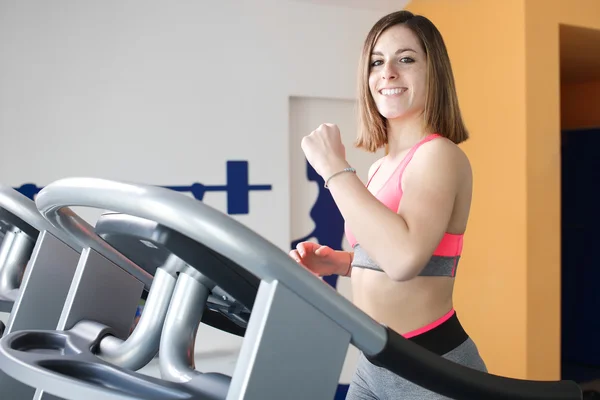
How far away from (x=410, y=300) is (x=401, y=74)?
461 mm

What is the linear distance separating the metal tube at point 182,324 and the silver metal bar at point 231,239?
0.17 metres

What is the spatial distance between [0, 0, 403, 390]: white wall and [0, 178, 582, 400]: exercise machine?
10.4 feet

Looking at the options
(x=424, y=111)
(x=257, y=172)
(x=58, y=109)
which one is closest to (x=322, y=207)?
(x=257, y=172)

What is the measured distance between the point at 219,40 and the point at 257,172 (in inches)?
35.1

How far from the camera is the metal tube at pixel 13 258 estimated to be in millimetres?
1289

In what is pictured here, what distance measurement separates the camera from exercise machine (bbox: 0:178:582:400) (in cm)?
58

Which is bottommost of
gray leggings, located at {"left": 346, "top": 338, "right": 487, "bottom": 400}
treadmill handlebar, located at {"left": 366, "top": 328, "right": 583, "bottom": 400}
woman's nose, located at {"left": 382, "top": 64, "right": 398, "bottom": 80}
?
gray leggings, located at {"left": 346, "top": 338, "right": 487, "bottom": 400}

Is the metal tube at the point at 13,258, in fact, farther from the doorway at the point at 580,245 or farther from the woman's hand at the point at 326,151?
the doorway at the point at 580,245

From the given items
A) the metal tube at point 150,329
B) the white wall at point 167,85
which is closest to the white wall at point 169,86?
the white wall at point 167,85

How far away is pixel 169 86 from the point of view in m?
3.99

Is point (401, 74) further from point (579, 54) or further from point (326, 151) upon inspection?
point (579, 54)

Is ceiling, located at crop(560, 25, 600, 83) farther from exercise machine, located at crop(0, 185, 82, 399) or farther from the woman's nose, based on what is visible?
exercise machine, located at crop(0, 185, 82, 399)

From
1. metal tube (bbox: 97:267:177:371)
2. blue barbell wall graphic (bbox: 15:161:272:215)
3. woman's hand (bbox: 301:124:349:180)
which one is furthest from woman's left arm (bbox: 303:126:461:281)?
blue barbell wall graphic (bbox: 15:161:272:215)

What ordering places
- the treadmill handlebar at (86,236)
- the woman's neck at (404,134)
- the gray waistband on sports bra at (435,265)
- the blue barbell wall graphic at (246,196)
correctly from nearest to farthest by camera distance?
the treadmill handlebar at (86,236) → the gray waistband on sports bra at (435,265) → the woman's neck at (404,134) → the blue barbell wall graphic at (246,196)
